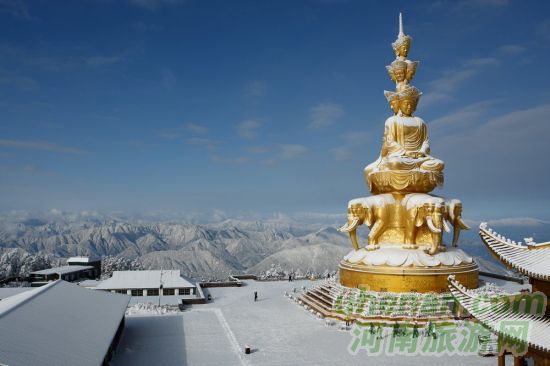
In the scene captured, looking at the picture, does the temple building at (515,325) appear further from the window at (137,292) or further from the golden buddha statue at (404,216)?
the window at (137,292)

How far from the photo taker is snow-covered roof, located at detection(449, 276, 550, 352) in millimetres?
9430

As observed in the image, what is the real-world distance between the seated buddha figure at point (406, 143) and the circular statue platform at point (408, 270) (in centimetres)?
398

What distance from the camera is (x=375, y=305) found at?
20.3 meters

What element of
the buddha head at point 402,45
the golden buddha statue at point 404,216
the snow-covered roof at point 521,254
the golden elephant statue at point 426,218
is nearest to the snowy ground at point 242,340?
the golden buddha statue at point 404,216

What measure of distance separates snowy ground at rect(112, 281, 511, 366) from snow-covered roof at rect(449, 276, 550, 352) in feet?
15.6

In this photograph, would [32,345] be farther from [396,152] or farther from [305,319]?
[396,152]

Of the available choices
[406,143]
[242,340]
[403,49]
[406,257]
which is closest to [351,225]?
[406,257]

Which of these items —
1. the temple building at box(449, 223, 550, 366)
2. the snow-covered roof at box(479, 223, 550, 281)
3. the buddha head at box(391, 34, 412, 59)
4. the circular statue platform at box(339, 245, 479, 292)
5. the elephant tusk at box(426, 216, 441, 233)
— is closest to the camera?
the temple building at box(449, 223, 550, 366)

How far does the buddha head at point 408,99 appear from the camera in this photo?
24984 millimetres

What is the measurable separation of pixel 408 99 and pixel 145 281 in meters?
17.4

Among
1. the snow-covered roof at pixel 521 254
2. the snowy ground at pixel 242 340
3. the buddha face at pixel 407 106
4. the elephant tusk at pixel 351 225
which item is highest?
the buddha face at pixel 407 106

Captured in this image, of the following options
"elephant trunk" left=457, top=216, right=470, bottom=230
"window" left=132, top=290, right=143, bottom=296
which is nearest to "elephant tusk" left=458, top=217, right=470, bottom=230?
"elephant trunk" left=457, top=216, right=470, bottom=230

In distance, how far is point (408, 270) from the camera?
20984mm

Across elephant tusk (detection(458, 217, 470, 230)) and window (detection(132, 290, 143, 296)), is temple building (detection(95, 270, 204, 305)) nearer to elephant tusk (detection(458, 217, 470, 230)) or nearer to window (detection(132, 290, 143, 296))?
window (detection(132, 290, 143, 296))
